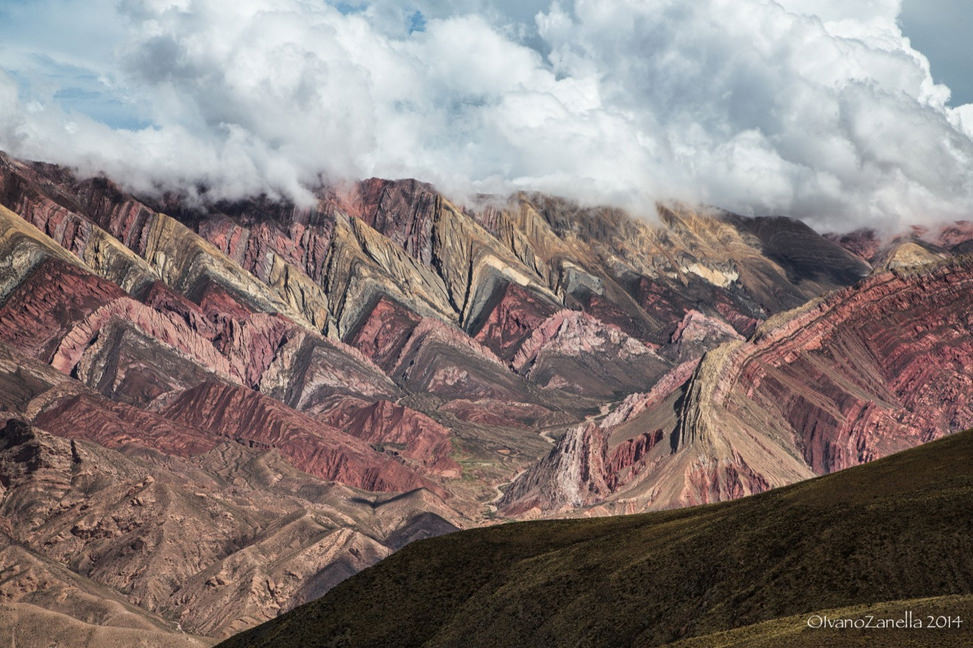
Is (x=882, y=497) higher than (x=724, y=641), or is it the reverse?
(x=882, y=497)

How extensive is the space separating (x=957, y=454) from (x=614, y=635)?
127ft

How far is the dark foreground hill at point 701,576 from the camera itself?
306 feet

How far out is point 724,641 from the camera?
8475 cm

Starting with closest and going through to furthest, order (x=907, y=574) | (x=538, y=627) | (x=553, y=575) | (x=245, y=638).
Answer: (x=907, y=574), (x=538, y=627), (x=553, y=575), (x=245, y=638)

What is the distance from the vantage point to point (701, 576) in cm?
10912

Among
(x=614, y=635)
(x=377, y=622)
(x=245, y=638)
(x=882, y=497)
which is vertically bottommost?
(x=245, y=638)

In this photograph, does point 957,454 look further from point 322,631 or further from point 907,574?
point 322,631

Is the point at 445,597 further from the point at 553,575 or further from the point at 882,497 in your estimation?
the point at 882,497

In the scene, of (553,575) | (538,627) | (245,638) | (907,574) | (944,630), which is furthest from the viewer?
(245,638)

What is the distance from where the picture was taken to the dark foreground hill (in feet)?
306

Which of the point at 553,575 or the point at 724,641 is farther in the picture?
the point at 553,575

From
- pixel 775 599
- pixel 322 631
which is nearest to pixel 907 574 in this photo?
pixel 775 599

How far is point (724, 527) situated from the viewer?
118m

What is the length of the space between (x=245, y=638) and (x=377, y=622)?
2150cm
